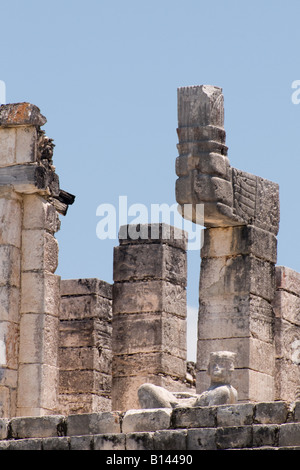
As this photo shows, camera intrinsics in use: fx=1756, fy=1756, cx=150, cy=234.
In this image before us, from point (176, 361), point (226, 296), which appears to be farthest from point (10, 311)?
point (176, 361)

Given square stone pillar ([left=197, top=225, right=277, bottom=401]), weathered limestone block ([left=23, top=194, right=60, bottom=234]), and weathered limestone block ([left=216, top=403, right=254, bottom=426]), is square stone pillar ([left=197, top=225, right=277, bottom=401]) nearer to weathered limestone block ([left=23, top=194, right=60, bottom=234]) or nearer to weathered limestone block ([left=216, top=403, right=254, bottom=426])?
weathered limestone block ([left=23, top=194, right=60, bottom=234])

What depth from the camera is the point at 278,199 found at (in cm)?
2494

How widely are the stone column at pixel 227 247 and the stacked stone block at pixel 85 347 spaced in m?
5.16

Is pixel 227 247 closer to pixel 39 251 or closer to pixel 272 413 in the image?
pixel 39 251

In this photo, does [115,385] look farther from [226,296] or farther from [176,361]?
[226,296]

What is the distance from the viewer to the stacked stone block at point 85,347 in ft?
94.3

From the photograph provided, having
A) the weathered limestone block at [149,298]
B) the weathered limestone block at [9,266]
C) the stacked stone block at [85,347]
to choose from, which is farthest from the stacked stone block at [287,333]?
the weathered limestone block at [9,266]

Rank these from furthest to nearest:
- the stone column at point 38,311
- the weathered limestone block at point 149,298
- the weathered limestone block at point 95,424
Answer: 1. the weathered limestone block at point 149,298
2. the stone column at point 38,311
3. the weathered limestone block at point 95,424

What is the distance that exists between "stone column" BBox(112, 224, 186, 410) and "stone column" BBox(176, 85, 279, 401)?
3.89 meters

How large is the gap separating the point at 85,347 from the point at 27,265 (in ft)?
15.5

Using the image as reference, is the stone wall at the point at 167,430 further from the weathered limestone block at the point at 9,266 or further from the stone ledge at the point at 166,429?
the weathered limestone block at the point at 9,266

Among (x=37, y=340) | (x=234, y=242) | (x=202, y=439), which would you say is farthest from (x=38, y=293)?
(x=202, y=439)

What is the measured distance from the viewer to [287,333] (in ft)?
88.1

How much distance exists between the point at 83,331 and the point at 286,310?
3.86m
